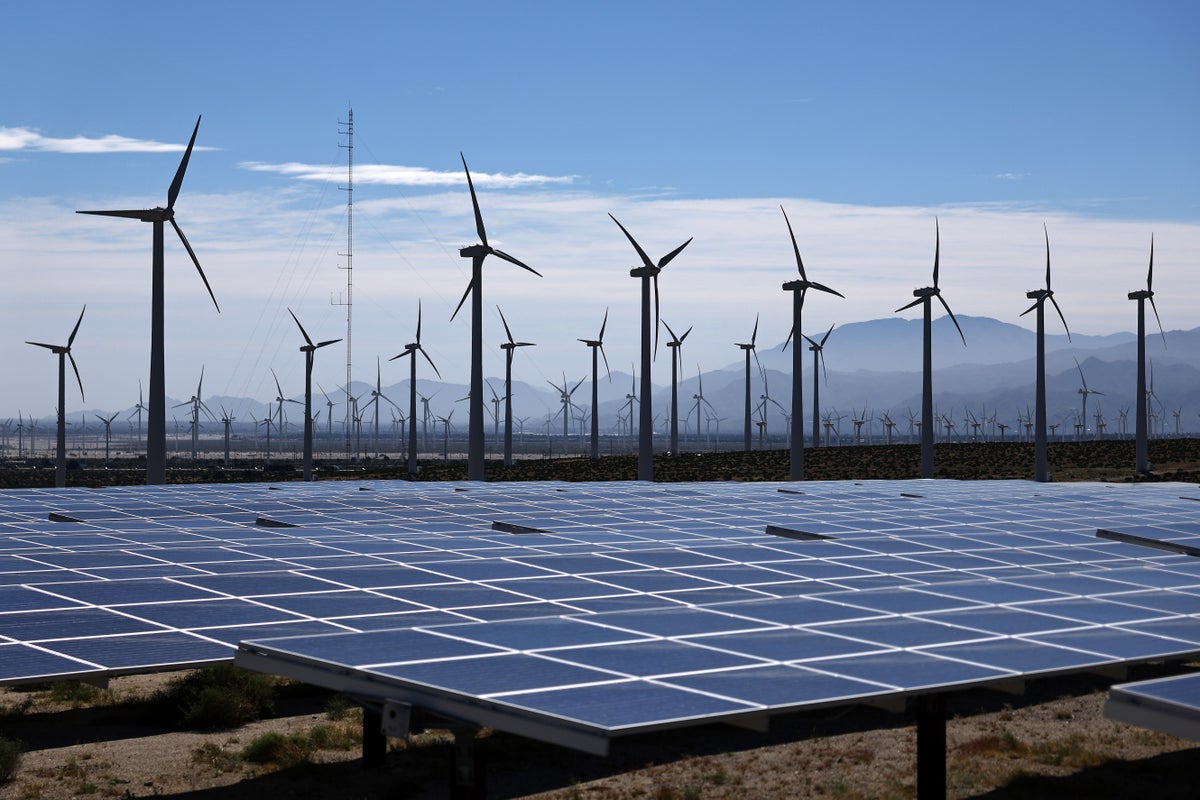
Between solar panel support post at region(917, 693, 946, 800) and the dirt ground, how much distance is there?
2332 millimetres

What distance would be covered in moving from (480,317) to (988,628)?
65.4 m

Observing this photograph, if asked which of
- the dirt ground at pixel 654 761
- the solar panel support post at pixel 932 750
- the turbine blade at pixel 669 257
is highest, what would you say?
the turbine blade at pixel 669 257

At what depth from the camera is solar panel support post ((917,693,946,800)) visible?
861 inches

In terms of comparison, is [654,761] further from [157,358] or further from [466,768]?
[157,358]

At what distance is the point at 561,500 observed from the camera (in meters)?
55.7

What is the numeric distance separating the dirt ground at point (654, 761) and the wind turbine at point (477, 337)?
4972 centimetres

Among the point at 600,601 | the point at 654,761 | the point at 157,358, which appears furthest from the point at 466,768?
the point at 157,358

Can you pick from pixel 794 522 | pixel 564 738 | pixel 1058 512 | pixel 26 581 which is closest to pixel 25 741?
pixel 26 581

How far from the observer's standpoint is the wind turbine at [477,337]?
83.6 metres

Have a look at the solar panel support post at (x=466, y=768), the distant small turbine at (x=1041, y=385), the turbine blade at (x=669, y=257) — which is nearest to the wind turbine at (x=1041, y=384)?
the distant small turbine at (x=1041, y=385)

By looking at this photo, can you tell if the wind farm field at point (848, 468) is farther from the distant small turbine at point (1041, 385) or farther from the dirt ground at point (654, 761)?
the dirt ground at point (654, 761)

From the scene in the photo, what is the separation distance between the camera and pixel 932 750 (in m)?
22.0

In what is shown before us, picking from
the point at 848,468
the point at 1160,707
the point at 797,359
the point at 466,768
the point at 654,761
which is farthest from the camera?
the point at 848,468

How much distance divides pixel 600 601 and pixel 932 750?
750 cm
